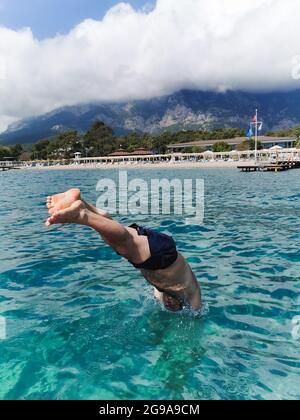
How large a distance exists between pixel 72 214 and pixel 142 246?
0.98 meters

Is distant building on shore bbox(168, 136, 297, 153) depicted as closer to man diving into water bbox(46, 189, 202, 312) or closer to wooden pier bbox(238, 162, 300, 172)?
wooden pier bbox(238, 162, 300, 172)

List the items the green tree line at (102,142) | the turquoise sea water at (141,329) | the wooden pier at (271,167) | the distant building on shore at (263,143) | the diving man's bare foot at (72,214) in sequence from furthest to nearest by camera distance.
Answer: the green tree line at (102,142) → the distant building on shore at (263,143) → the wooden pier at (271,167) → the turquoise sea water at (141,329) → the diving man's bare foot at (72,214)

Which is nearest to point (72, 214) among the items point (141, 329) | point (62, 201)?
point (62, 201)

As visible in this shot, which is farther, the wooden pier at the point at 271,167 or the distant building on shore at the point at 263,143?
the distant building on shore at the point at 263,143

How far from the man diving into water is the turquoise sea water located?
55cm

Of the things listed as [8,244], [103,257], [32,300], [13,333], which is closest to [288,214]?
[103,257]

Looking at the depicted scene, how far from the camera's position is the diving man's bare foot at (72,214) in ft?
13.8

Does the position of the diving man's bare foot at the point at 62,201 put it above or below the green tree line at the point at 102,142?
below

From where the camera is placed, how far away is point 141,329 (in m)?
5.78

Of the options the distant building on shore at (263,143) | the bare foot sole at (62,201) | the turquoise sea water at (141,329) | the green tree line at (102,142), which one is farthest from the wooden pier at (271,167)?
the green tree line at (102,142)

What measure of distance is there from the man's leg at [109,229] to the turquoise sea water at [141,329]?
51.1 inches

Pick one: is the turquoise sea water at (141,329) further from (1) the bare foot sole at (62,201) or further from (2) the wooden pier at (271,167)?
(2) the wooden pier at (271,167)

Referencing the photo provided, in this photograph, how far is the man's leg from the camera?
167 inches
